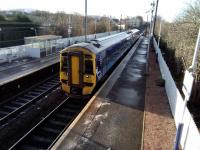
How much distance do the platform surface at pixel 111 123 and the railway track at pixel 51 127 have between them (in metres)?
0.77

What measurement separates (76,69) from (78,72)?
0.19 meters

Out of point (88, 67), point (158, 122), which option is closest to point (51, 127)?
point (88, 67)

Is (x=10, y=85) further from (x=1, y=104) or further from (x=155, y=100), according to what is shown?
(x=155, y=100)

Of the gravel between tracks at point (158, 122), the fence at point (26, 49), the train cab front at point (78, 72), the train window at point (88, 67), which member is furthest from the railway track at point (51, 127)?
the fence at point (26, 49)

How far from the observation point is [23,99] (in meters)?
12.6

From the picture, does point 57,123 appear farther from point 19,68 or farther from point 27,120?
point 19,68

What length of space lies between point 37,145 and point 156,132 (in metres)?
4.40

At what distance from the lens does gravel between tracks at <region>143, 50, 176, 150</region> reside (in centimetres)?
782

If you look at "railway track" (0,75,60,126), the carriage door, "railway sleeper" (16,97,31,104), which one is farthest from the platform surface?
"railway sleeper" (16,97,31,104)

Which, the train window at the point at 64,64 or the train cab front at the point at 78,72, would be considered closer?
the train cab front at the point at 78,72

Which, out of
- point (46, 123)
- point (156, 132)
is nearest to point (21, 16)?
point (46, 123)

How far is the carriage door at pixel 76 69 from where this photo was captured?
11586 millimetres

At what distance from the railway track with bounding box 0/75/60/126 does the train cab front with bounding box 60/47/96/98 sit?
2146mm

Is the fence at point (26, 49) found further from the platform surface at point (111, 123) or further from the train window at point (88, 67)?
the train window at point (88, 67)
